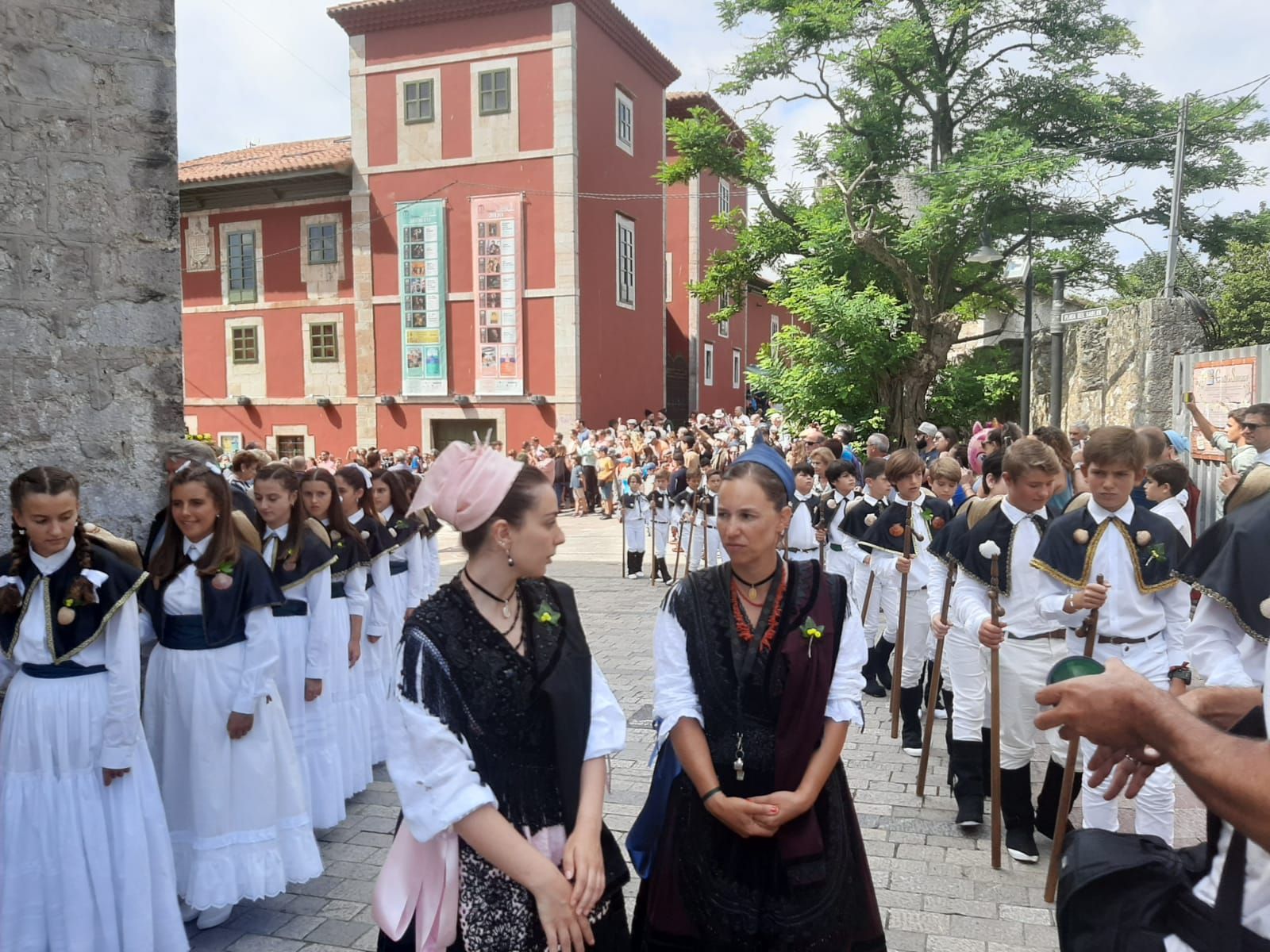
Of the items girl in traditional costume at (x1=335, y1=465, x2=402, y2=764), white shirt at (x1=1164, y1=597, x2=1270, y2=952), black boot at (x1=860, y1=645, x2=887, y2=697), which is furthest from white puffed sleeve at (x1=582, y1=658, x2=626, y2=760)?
black boot at (x1=860, y1=645, x2=887, y2=697)

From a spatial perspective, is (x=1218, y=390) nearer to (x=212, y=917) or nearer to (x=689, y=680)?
(x=689, y=680)

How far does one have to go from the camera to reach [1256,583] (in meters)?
3.10

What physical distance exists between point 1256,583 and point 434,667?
2737mm

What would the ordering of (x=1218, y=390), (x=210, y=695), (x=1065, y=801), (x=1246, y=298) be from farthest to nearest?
(x=1246, y=298)
(x=1218, y=390)
(x=1065, y=801)
(x=210, y=695)

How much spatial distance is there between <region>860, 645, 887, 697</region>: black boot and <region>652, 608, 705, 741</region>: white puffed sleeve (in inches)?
202

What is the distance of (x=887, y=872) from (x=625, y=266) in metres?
23.7

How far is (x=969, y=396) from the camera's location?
19.3 metres

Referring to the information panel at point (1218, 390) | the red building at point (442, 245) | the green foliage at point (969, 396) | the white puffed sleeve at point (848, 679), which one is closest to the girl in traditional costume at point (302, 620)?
the white puffed sleeve at point (848, 679)

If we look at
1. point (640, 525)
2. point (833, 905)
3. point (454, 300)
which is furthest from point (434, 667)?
point (454, 300)

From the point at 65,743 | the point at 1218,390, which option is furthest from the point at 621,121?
the point at 65,743

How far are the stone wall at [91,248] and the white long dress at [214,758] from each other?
3.22 ft

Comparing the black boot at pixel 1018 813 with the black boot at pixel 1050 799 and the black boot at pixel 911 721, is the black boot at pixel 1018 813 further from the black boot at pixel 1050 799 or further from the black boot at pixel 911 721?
the black boot at pixel 911 721

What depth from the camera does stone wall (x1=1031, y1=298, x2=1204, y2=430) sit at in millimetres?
14750

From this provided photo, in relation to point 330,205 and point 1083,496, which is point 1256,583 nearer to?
point 1083,496
